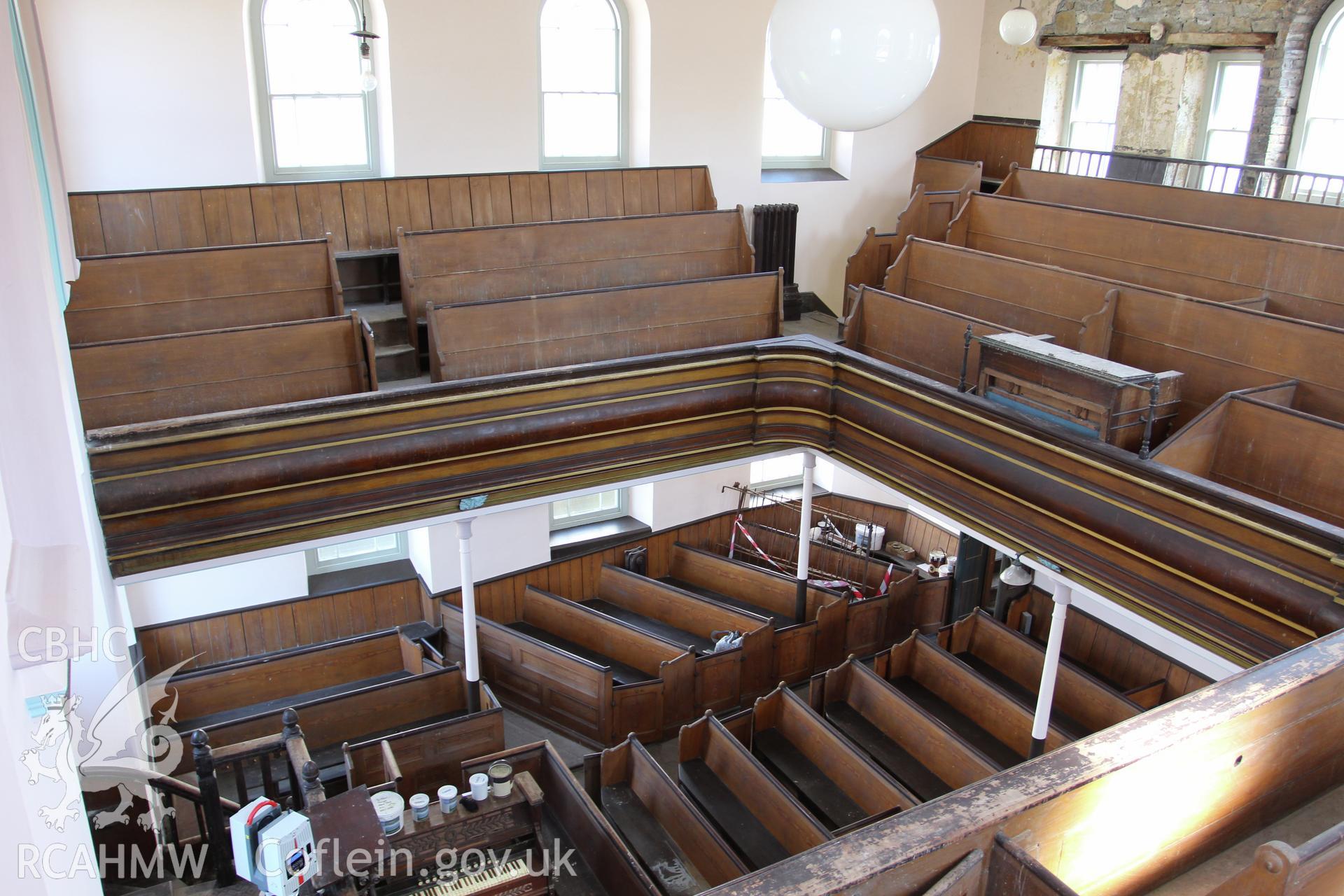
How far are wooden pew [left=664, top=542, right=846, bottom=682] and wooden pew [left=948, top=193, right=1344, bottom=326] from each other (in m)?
3.67

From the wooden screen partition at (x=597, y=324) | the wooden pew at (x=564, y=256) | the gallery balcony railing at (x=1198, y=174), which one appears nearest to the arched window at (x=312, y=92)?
the wooden pew at (x=564, y=256)

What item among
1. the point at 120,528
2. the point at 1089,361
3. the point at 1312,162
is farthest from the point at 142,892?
the point at 1312,162

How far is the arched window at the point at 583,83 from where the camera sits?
390 inches

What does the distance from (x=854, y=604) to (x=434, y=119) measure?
6138 millimetres

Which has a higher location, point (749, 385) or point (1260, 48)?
point (1260, 48)

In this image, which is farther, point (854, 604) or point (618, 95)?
point (618, 95)

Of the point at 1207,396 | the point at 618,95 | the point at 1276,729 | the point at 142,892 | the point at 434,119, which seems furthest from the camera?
the point at 618,95

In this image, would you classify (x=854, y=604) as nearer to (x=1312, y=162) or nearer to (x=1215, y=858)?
(x=1312, y=162)

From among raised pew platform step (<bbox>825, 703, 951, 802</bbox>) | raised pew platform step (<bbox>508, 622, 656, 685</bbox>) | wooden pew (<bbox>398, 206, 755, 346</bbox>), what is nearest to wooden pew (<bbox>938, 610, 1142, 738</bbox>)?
raised pew platform step (<bbox>825, 703, 951, 802</bbox>)

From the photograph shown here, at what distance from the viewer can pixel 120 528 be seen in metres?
5.61

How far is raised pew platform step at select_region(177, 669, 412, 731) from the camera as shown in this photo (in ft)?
25.5

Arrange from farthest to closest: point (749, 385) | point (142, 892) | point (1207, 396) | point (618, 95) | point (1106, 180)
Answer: point (618, 95) → point (1106, 180) → point (749, 385) → point (1207, 396) → point (142, 892)

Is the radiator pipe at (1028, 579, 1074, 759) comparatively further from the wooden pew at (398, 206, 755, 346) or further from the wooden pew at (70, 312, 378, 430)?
the wooden pew at (70, 312, 378, 430)

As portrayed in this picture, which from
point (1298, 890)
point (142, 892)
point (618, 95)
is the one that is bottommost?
point (142, 892)
